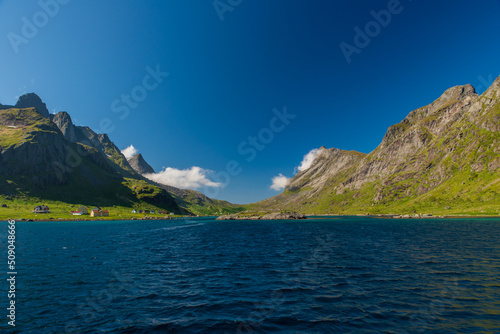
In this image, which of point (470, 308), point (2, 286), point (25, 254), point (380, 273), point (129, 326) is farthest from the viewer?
point (25, 254)

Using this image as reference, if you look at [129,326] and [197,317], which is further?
[197,317]

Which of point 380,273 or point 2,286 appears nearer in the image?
point 2,286

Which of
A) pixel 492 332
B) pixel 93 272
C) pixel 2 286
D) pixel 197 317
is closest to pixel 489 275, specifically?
pixel 492 332

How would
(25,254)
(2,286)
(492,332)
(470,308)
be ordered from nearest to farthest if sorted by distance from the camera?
(492,332), (470,308), (2,286), (25,254)

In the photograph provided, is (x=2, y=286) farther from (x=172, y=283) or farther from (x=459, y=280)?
(x=459, y=280)

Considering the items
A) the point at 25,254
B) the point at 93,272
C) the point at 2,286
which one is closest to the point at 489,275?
the point at 93,272

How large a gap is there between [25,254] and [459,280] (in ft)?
244

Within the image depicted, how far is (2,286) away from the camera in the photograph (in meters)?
25.0

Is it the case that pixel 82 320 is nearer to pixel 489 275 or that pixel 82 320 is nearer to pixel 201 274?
pixel 201 274

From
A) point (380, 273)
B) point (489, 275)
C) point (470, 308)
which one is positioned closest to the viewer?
point (470, 308)

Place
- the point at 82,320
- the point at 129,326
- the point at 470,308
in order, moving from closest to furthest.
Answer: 1. the point at 129,326
2. the point at 82,320
3. the point at 470,308

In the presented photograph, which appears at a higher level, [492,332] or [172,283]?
[492,332]

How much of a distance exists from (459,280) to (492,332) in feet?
45.9

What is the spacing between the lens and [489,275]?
26.9m
